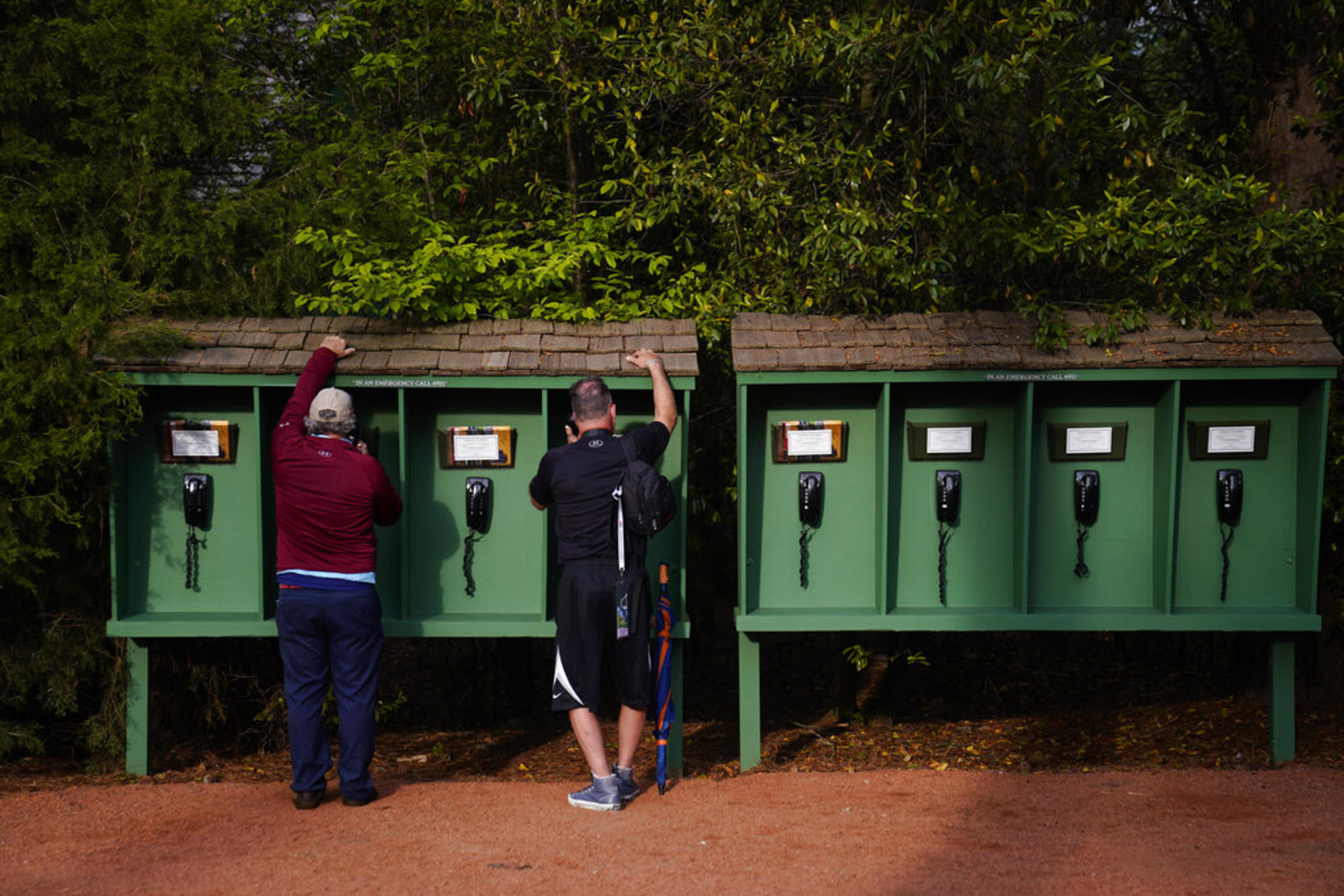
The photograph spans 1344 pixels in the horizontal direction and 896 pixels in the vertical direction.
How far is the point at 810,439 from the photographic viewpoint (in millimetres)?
6555

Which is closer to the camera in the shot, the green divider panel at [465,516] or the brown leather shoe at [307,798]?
the brown leather shoe at [307,798]

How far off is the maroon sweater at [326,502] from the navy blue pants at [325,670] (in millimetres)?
152

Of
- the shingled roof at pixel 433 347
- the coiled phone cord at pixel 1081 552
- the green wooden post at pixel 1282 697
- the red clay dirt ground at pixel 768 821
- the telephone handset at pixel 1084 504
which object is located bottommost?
the red clay dirt ground at pixel 768 821

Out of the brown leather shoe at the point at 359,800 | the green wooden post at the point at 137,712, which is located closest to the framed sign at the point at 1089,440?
the brown leather shoe at the point at 359,800

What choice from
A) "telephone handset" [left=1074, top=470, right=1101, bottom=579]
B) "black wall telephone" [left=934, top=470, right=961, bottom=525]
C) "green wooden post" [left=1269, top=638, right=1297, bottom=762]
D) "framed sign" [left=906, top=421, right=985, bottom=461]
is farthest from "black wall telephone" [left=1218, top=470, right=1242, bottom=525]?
"black wall telephone" [left=934, top=470, right=961, bottom=525]

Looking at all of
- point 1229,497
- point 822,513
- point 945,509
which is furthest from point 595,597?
point 1229,497

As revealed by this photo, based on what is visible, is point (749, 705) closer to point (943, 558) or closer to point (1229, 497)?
point (943, 558)

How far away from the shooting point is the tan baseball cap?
19.0 feet

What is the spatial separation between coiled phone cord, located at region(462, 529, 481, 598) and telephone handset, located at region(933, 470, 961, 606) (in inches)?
97.2

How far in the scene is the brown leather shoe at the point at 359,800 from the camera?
19.0 feet

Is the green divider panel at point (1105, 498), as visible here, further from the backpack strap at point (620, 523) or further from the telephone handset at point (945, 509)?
the backpack strap at point (620, 523)

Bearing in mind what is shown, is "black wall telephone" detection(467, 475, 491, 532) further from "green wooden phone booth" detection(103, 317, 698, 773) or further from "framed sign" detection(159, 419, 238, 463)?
"framed sign" detection(159, 419, 238, 463)

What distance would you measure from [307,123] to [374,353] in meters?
3.31

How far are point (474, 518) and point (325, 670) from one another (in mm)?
1178
